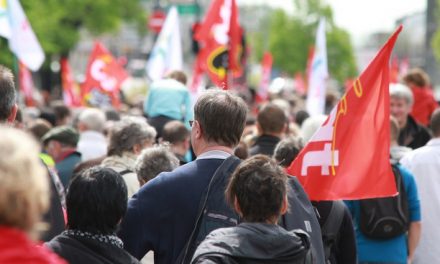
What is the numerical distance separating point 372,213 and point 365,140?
1.26 metres

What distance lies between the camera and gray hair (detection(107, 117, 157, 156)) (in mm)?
6867

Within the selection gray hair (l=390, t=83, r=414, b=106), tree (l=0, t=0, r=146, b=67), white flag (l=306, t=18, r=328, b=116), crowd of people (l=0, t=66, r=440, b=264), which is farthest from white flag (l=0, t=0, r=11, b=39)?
tree (l=0, t=0, r=146, b=67)

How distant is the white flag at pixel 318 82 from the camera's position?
45.9 feet

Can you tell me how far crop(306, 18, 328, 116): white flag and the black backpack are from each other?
727cm

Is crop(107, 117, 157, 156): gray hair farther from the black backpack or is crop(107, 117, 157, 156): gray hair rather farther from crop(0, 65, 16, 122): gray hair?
crop(0, 65, 16, 122): gray hair

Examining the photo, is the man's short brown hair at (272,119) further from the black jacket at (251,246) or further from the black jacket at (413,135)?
the black jacket at (251,246)

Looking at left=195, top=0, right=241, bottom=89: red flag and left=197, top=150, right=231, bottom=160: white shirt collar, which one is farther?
left=195, top=0, right=241, bottom=89: red flag

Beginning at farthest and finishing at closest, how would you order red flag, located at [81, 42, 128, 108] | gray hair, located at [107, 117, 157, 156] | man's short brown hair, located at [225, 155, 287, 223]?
red flag, located at [81, 42, 128, 108]
gray hair, located at [107, 117, 157, 156]
man's short brown hair, located at [225, 155, 287, 223]

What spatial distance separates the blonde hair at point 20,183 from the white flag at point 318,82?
11456mm

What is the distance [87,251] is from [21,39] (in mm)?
8184

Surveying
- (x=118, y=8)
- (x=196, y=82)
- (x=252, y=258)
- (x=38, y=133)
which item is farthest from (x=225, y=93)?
(x=118, y=8)

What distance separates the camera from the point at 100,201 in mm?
4012

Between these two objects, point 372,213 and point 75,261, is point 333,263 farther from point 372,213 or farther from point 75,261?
point 75,261

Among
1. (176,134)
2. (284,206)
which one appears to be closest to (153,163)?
(284,206)
